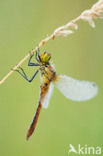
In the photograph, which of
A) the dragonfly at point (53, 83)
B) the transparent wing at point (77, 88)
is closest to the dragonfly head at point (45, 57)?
the dragonfly at point (53, 83)

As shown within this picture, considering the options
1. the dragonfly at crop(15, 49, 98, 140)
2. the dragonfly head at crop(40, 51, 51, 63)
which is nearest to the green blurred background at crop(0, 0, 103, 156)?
the dragonfly at crop(15, 49, 98, 140)

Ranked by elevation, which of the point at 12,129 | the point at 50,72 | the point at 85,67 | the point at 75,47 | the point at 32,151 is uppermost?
the point at 75,47

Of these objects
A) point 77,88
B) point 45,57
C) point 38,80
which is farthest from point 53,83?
point 38,80

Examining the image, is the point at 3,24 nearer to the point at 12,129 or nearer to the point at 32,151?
the point at 12,129

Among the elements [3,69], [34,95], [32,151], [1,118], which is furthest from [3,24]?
[32,151]

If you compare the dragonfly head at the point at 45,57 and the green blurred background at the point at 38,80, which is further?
the green blurred background at the point at 38,80

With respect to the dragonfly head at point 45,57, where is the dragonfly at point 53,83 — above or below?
below

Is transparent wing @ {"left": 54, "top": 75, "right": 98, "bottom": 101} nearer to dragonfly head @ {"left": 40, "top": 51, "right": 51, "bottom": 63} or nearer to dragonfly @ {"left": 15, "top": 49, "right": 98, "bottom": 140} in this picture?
dragonfly @ {"left": 15, "top": 49, "right": 98, "bottom": 140}

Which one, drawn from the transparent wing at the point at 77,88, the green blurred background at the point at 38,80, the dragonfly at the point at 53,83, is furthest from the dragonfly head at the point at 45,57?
the green blurred background at the point at 38,80

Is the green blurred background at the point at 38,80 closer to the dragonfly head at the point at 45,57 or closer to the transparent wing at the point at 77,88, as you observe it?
the transparent wing at the point at 77,88
